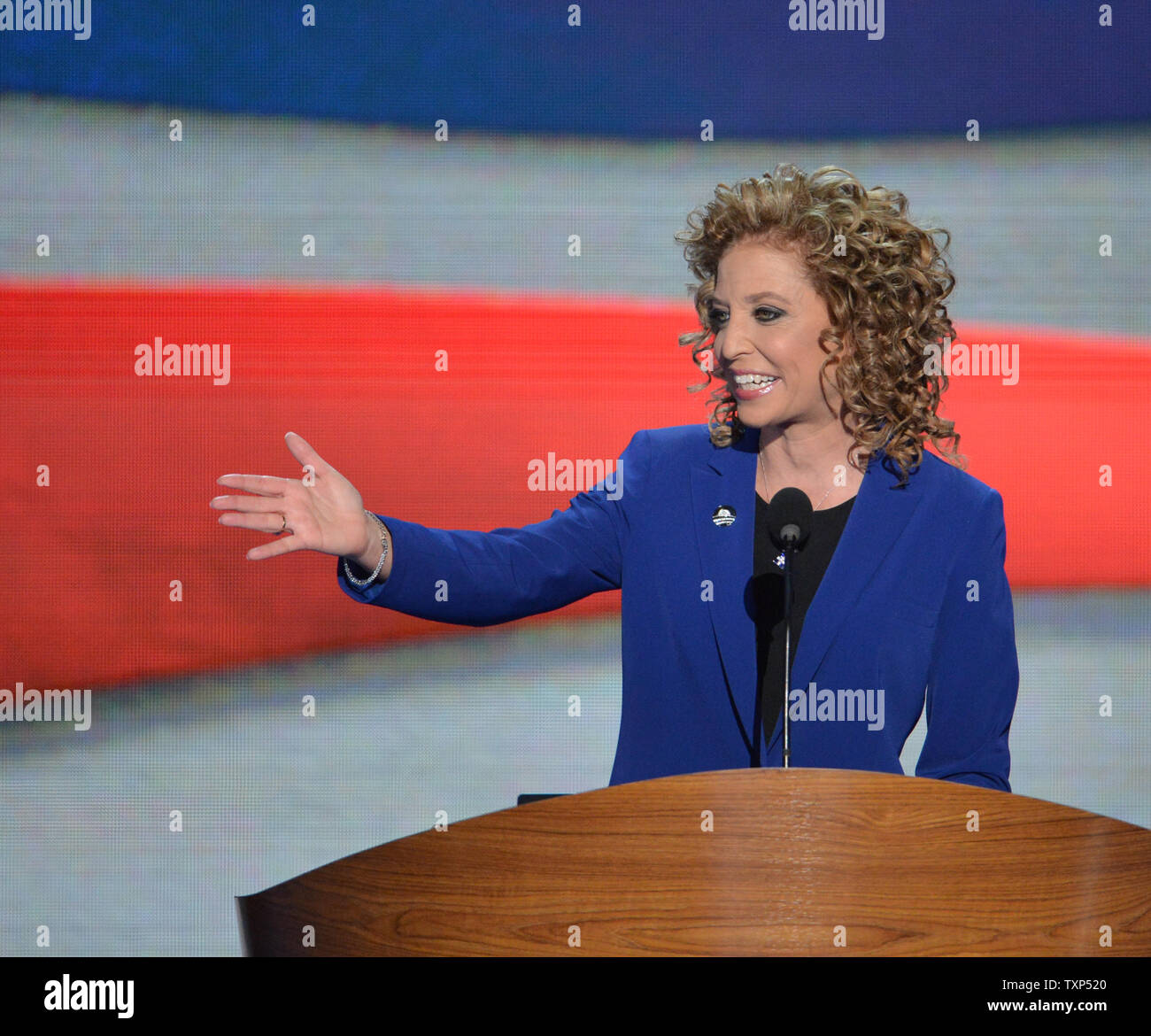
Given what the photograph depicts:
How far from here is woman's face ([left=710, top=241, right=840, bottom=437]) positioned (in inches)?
72.5

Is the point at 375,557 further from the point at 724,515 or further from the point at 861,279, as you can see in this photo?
the point at 861,279

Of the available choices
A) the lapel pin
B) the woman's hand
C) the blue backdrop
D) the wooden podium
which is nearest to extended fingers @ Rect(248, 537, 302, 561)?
the woman's hand

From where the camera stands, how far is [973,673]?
1808 mm

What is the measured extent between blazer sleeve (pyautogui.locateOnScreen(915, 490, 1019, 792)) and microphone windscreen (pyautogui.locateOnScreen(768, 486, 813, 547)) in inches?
18.8

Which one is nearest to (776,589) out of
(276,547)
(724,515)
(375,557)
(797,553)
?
(797,553)

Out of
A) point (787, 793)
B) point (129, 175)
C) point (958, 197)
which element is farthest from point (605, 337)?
point (787, 793)

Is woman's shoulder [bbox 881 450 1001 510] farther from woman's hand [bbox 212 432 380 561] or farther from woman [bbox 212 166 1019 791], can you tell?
woman's hand [bbox 212 432 380 561]

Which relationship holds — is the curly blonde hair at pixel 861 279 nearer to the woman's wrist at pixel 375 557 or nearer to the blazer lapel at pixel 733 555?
the blazer lapel at pixel 733 555

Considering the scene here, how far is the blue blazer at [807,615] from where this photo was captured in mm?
1767

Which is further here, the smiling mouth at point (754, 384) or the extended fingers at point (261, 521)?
the smiling mouth at point (754, 384)

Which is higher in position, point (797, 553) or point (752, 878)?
point (797, 553)

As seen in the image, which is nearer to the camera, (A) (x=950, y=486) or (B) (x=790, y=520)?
(B) (x=790, y=520)

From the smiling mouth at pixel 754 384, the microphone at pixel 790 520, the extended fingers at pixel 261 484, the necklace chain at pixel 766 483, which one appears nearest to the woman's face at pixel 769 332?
the smiling mouth at pixel 754 384

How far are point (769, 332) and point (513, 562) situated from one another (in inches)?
20.9
